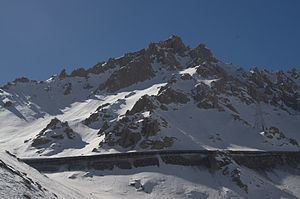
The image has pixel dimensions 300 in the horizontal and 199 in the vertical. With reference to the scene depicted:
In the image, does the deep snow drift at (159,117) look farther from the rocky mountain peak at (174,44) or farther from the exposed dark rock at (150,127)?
the rocky mountain peak at (174,44)

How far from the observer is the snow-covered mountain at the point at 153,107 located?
94.3m

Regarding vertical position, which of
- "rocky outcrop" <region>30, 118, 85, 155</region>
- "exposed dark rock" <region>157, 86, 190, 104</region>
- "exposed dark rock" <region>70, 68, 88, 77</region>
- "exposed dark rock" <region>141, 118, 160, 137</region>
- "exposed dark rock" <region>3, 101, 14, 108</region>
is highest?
"exposed dark rock" <region>70, 68, 88, 77</region>

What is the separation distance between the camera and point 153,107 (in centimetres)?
10938

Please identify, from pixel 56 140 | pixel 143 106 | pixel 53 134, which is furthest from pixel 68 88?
pixel 56 140

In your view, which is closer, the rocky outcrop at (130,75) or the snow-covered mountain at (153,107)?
the snow-covered mountain at (153,107)

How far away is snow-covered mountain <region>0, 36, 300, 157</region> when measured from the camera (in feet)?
309

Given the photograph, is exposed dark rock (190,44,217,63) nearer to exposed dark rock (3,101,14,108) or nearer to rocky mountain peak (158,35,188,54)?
rocky mountain peak (158,35,188,54)

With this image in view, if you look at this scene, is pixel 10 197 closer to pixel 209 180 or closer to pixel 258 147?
pixel 209 180

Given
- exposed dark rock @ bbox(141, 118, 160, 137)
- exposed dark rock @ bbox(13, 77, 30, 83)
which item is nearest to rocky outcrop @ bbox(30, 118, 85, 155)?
exposed dark rock @ bbox(141, 118, 160, 137)

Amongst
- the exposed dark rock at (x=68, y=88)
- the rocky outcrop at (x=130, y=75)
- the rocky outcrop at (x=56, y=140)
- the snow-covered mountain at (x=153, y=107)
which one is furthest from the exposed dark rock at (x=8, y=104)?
the rocky outcrop at (x=56, y=140)

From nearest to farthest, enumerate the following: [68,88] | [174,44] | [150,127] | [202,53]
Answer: [150,127] < [68,88] < [202,53] < [174,44]

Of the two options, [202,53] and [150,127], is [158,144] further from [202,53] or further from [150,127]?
[202,53]

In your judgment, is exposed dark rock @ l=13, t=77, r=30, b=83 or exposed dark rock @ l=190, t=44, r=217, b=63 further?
exposed dark rock @ l=13, t=77, r=30, b=83

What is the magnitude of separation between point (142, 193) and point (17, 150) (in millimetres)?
42371
